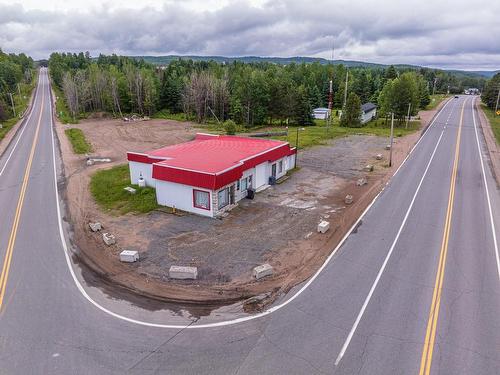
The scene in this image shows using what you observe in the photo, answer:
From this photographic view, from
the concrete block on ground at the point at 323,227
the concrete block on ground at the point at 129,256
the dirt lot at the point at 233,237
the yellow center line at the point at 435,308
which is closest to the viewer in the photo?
the yellow center line at the point at 435,308

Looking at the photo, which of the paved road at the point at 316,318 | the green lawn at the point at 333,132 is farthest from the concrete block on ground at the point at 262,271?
the green lawn at the point at 333,132

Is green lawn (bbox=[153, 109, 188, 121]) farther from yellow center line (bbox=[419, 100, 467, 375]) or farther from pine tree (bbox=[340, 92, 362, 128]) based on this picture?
yellow center line (bbox=[419, 100, 467, 375])

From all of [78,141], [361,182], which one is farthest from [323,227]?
[78,141]

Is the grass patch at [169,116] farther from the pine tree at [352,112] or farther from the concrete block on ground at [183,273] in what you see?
the concrete block on ground at [183,273]

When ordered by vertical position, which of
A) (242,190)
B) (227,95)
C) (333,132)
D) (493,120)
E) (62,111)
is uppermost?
(227,95)

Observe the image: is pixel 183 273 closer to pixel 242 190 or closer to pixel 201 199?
pixel 201 199

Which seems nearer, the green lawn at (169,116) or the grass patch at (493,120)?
the grass patch at (493,120)
